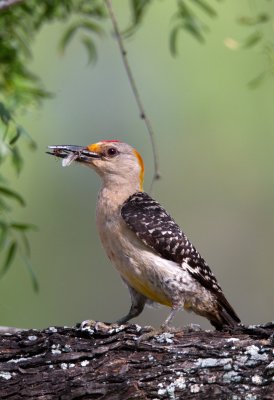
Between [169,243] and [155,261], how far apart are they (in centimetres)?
17

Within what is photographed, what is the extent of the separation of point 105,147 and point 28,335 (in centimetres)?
226

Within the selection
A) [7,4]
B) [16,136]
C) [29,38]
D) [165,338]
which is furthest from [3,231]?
[165,338]

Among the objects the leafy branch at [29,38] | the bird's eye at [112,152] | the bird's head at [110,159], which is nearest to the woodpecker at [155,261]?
the bird's head at [110,159]

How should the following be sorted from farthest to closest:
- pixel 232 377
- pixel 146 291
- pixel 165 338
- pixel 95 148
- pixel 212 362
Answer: pixel 95 148
pixel 146 291
pixel 165 338
pixel 212 362
pixel 232 377

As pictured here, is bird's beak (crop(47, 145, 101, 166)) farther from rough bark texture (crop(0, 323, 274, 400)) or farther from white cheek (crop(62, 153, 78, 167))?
rough bark texture (crop(0, 323, 274, 400))

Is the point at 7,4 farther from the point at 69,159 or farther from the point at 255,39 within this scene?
the point at 255,39

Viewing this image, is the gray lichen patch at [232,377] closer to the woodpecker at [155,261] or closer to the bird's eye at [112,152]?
the woodpecker at [155,261]

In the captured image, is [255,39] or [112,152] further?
[112,152]

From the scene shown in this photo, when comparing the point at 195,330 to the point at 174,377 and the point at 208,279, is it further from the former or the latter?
the point at 208,279

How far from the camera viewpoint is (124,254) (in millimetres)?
6359

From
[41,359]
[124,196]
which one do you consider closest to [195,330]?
[41,359]

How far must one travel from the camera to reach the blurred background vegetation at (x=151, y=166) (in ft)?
39.2

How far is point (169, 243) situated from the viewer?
21.0 feet

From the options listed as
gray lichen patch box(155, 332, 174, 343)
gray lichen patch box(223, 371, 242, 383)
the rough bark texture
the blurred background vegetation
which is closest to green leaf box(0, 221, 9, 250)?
the rough bark texture
